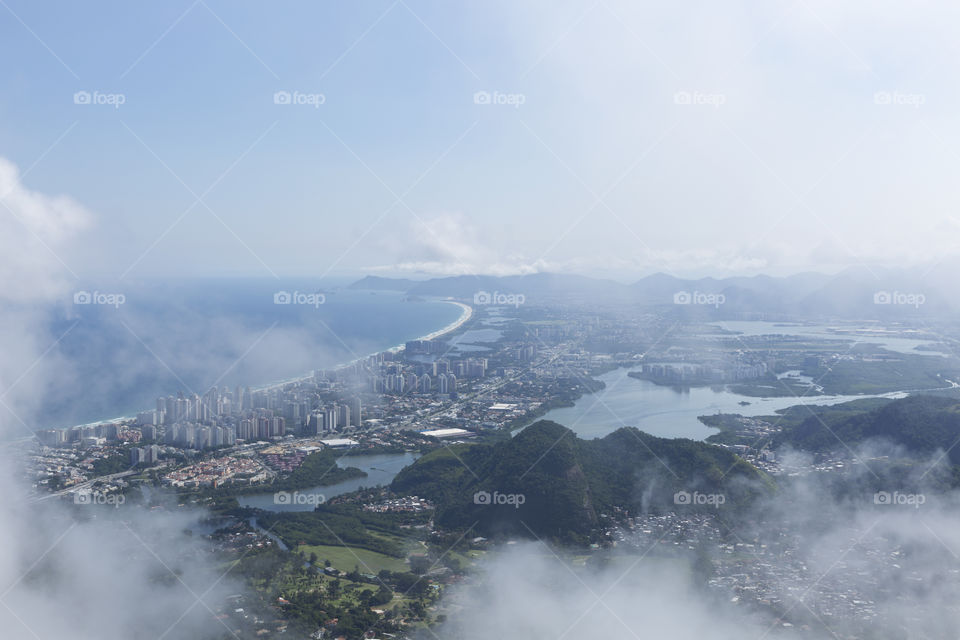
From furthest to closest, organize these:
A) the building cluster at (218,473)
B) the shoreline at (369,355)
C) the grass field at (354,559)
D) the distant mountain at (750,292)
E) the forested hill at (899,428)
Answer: the distant mountain at (750,292) → the shoreline at (369,355) → the building cluster at (218,473) → the forested hill at (899,428) → the grass field at (354,559)

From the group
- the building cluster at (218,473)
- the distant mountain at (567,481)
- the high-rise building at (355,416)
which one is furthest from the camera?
the high-rise building at (355,416)

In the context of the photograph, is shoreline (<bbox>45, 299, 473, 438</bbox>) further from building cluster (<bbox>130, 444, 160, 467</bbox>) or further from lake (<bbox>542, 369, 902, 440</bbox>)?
lake (<bbox>542, 369, 902, 440</bbox>)

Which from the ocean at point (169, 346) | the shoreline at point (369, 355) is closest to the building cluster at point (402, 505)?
the ocean at point (169, 346)

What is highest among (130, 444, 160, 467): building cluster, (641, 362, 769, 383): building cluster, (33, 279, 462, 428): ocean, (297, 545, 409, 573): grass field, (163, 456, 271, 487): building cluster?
(33, 279, 462, 428): ocean

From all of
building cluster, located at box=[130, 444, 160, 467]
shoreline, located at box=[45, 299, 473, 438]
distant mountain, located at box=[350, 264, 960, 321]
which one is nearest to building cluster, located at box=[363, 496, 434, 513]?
building cluster, located at box=[130, 444, 160, 467]

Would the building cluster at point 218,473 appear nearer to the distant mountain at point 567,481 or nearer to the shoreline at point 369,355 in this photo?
the distant mountain at point 567,481

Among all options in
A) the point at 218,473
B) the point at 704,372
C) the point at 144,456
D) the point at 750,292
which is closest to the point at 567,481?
the point at 218,473

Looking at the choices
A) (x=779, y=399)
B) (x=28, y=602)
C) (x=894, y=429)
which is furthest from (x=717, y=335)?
(x=28, y=602)
